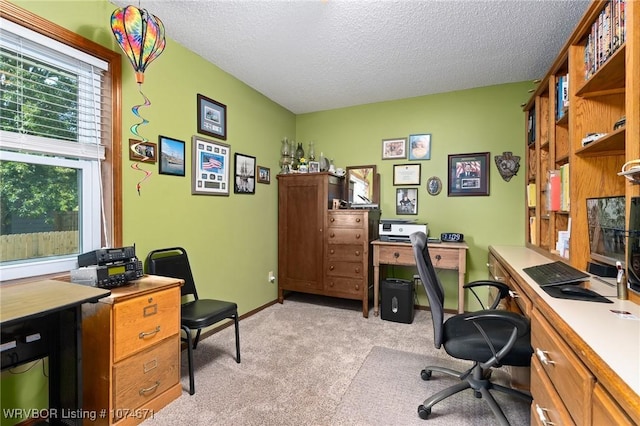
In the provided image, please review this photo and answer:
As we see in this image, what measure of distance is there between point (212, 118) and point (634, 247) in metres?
2.94

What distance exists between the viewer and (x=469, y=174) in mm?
3244

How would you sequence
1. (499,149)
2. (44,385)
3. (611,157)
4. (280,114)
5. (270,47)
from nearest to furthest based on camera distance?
(44,385) → (611,157) → (270,47) → (499,149) → (280,114)

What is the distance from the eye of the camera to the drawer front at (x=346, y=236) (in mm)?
3170

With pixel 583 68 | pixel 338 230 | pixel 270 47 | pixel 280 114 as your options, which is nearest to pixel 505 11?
pixel 583 68

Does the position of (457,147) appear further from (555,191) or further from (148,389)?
(148,389)

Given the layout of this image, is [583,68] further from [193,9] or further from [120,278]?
[120,278]

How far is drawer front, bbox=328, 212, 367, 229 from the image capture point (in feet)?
10.4

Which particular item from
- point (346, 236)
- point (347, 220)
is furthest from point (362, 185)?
point (346, 236)

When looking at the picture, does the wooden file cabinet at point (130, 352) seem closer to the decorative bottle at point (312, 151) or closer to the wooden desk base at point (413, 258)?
the wooden desk base at point (413, 258)

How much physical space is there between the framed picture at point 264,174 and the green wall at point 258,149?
0.25 ft

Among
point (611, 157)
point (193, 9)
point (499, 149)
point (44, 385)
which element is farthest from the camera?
point (499, 149)

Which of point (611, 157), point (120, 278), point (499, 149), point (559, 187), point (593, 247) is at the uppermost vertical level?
point (499, 149)

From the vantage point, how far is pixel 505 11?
1961mm

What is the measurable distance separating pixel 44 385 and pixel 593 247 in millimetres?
3170
